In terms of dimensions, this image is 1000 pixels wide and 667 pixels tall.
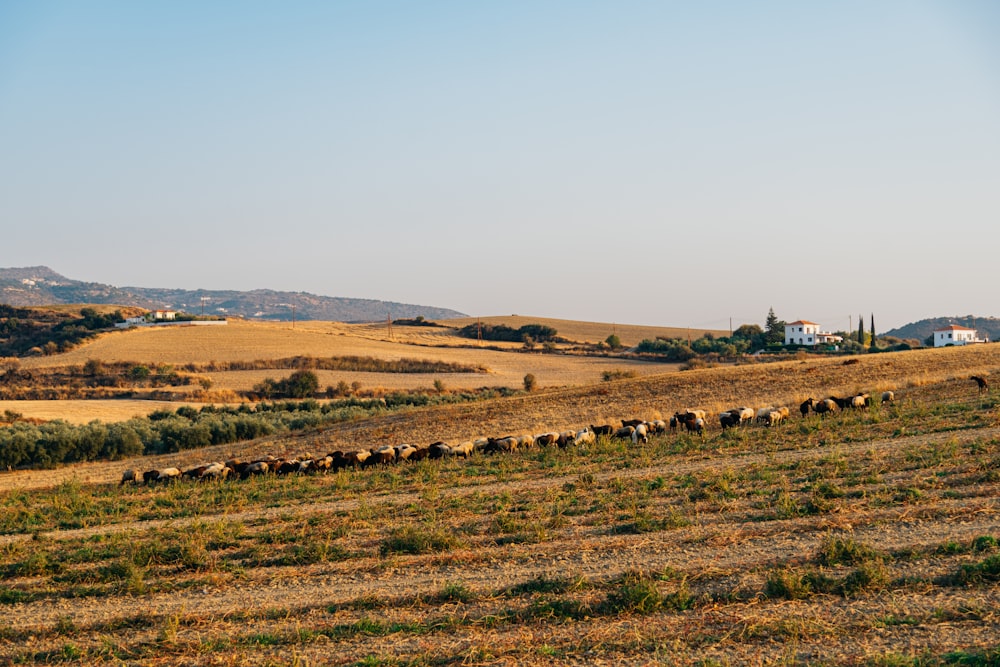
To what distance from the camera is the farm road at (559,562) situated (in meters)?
10.0

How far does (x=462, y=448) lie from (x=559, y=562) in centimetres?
1371

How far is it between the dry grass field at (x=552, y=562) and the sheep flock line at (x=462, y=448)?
177 centimetres

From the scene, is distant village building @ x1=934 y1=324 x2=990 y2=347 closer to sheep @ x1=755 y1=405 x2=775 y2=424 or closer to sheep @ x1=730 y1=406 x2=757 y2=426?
sheep @ x1=730 y1=406 x2=757 y2=426

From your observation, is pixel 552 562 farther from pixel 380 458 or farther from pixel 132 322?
pixel 132 322

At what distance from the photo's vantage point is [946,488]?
527 inches

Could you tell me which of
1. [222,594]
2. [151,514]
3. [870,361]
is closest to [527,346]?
[870,361]

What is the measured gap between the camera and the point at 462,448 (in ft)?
80.1

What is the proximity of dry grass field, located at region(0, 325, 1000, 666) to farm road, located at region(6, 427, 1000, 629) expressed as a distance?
50 millimetres

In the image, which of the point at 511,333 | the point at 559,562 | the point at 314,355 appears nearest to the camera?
the point at 559,562

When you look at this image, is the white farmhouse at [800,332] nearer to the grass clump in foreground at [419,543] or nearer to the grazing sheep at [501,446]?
Result: the grazing sheep at [501,446]

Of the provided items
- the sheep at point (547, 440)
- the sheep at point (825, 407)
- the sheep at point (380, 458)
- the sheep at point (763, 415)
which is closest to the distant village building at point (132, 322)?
the sheep at point (380, 458)

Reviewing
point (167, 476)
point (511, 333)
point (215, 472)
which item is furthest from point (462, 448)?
point (511, 333)

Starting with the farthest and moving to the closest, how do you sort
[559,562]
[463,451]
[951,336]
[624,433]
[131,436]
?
1. [951,336]
2. [131,436]
3. [624,433]
4. [463,451]
5. [559,562]

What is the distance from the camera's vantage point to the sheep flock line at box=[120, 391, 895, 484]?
23.9 metres
